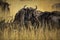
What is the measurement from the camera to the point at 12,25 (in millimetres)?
2496

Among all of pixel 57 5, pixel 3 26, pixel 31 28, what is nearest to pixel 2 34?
pixel 3 26

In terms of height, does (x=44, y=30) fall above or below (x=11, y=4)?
below


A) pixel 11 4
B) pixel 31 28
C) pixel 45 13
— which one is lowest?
pixel 31 28

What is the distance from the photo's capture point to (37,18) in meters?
2.49

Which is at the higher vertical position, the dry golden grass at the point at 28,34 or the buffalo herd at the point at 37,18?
the buffalo herd at the point at 37,18

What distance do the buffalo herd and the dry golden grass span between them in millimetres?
83

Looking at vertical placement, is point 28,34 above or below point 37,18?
below

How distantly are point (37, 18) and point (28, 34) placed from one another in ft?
1.00

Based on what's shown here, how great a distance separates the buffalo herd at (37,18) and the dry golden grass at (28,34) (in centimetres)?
8

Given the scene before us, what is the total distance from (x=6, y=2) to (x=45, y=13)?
689 millimetres

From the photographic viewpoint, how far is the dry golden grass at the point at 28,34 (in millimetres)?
2438

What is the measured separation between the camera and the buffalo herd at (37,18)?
2.47 m

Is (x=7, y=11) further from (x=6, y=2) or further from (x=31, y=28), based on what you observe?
(x=31, y=28)

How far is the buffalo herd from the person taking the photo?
2473 mm
